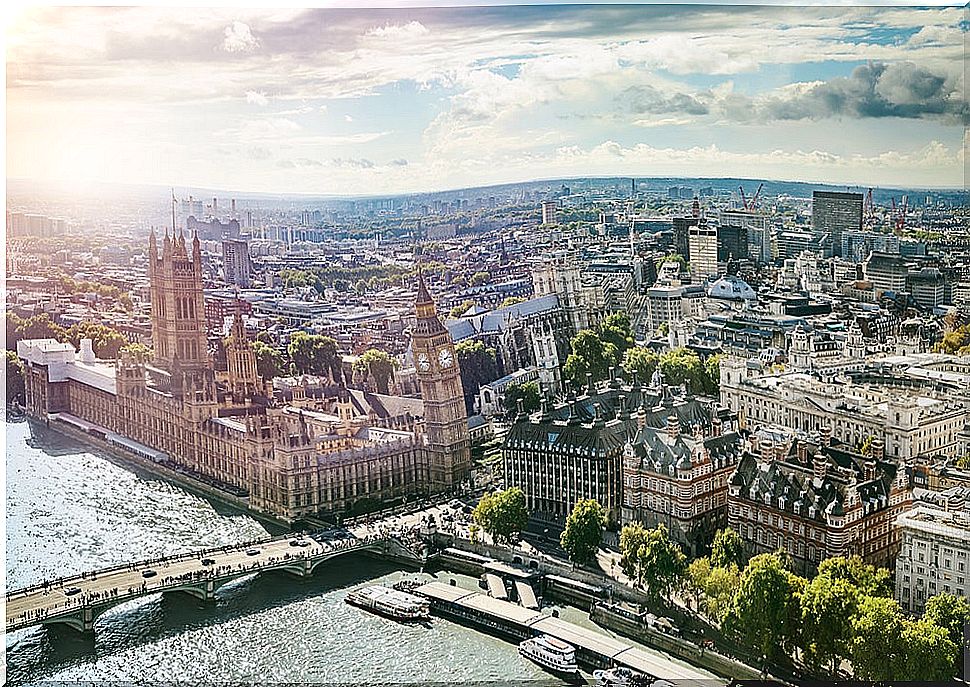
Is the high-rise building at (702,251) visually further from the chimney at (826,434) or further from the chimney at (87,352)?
the chimney at (87,352)

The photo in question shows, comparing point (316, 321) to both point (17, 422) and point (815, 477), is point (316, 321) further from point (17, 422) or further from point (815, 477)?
point (815, 477)

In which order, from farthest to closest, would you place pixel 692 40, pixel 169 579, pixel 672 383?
pixel 672 383
pixel 692 40
pixel 169 579

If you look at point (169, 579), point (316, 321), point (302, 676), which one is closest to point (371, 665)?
point (302, 676)

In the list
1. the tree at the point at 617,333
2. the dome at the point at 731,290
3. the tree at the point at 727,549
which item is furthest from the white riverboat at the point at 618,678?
the dome at the point at 731,290

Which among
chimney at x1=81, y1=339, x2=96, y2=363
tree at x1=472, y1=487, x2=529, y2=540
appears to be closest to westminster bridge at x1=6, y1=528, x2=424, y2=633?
tree at x1=472, y1=487, x2=529, y2=540

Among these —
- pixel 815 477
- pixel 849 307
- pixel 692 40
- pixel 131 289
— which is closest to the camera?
pixel 815 477

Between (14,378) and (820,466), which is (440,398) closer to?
(820,466)
